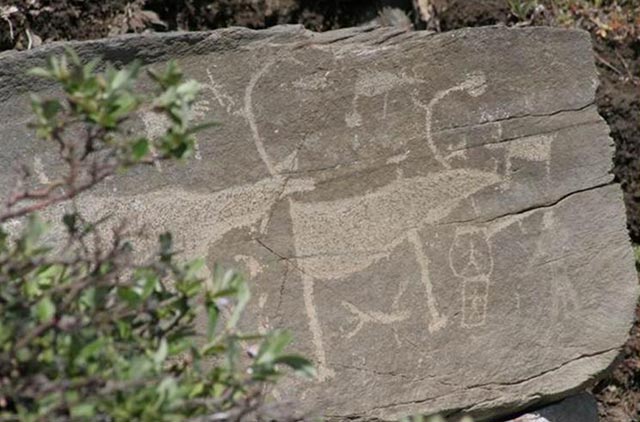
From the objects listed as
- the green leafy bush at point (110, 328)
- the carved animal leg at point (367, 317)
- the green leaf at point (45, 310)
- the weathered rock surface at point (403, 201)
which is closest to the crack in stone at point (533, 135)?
the weathered rock surface at point (403, 201)

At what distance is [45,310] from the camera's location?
182cm

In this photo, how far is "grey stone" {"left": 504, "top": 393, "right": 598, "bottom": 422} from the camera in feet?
10.4

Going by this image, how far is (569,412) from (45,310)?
1.73 meters

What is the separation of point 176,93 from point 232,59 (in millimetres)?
1072

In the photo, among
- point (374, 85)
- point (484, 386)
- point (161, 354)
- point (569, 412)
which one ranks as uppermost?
point (374, 85)

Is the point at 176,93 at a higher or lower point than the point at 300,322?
higher

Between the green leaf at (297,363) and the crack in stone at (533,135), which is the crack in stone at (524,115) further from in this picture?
the green leaf at (297,363)

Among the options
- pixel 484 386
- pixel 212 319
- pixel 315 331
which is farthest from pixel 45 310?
pixel 484 386

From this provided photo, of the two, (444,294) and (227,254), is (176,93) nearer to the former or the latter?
(227,254)

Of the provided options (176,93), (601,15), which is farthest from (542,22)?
(176,93)

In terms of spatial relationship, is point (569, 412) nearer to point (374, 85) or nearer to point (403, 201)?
point (403, 201)

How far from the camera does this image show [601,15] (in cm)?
→ 409

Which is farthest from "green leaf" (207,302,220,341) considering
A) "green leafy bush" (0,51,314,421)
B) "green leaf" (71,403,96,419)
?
"green leaf" (71,403,96,419)

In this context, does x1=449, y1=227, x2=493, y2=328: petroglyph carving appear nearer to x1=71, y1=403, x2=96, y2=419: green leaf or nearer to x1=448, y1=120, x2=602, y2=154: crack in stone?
x1=448, y1=120, x2=602, y2=154: crack in stone
